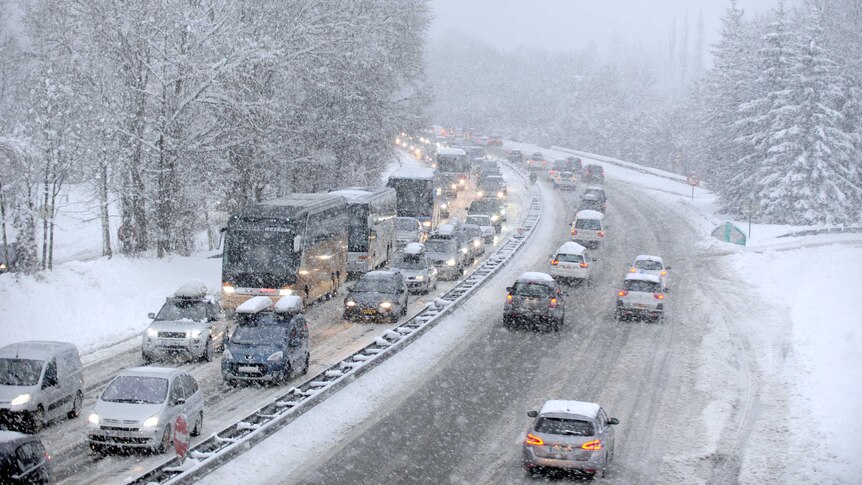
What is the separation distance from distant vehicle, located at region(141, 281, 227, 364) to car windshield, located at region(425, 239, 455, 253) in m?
15.3

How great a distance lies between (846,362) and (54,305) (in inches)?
935

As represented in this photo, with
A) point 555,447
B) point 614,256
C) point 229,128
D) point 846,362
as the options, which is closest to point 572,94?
point 614,256

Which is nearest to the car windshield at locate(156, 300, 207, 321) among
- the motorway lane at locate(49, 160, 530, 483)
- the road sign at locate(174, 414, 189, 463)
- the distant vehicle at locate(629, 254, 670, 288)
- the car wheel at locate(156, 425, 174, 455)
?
the motorway lane at locate(49, 160, 530, 483)

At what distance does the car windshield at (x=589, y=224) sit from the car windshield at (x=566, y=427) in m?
32.9

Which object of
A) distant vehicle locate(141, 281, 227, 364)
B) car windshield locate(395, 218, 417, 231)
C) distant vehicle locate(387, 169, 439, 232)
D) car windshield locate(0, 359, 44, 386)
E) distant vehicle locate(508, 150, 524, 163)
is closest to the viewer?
car windshield locate(0, 359, 44, 386)

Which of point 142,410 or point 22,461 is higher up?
point 22,461

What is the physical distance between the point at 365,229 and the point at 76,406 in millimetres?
20541

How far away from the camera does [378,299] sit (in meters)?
31.5

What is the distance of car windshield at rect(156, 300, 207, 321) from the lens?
26.0 metres

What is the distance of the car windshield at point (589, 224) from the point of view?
4966cm

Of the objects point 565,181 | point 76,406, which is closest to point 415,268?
point 76,406

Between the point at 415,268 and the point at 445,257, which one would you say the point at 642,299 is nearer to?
the point at 415,268

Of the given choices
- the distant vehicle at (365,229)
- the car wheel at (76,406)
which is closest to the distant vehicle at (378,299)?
the distant vehicle at (365,229)

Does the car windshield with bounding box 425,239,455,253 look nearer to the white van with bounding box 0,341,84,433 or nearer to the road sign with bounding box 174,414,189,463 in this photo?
the white van with bounding box 0,341,84,433
